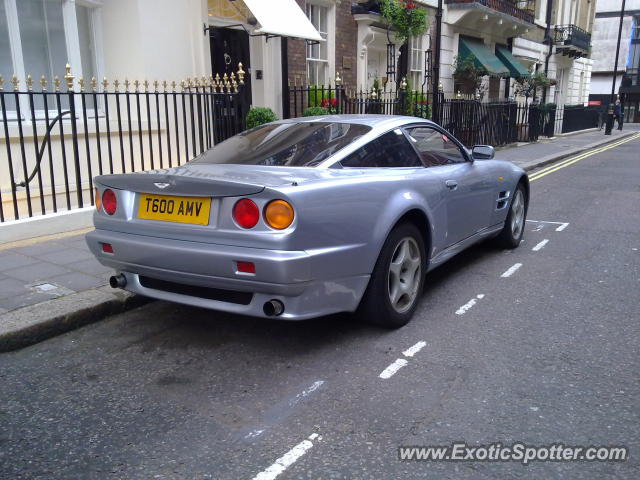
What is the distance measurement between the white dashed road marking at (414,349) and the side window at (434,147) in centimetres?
154

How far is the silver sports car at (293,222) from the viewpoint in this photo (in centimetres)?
338

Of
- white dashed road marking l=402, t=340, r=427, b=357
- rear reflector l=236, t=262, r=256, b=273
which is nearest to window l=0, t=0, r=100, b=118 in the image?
rear reflector l=236, t=262, r=256, b=273

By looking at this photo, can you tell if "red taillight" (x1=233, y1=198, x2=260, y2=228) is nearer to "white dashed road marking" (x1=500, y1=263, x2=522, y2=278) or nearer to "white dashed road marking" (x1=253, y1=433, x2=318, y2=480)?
"white dashed road marking" (x1=253, y1=433, x2=318, y2=480)

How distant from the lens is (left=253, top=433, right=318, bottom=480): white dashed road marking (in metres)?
2.58

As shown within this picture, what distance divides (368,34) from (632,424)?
13.5 meters

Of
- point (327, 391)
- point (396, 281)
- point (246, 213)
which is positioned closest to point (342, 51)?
point (396, 281)

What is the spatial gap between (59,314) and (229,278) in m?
1.57

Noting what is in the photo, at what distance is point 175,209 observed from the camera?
367 centimetres

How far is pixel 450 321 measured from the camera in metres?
4.45

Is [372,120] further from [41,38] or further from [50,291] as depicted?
[41,38]

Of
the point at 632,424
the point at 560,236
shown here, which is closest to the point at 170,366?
the point at 632,424

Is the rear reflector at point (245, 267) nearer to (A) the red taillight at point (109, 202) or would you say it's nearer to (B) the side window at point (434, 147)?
(A) the red taillight at point (109, 202)

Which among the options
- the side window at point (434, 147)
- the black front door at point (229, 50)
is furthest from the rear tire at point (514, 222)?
the black front door at point (229, 50)

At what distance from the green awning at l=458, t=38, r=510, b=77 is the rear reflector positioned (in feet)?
60.8
